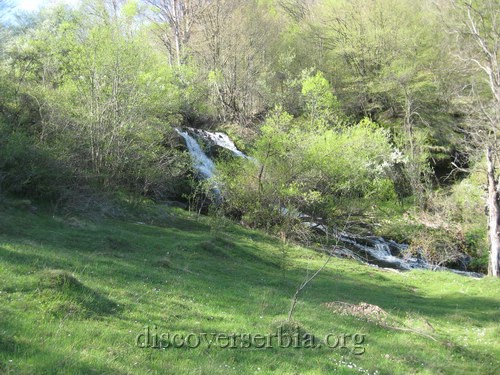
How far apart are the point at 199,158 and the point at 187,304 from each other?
2088cm

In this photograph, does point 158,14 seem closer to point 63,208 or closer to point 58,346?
point 63,208

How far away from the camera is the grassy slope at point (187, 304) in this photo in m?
5.83

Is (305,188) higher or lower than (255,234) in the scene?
higher

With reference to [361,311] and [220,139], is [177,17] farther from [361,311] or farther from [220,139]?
[361,311]

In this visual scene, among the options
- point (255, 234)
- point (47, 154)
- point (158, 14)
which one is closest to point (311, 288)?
point (255, 234)

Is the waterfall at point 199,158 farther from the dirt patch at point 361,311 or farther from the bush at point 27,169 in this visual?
the dirt patch at point 361,311

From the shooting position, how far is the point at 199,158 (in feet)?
96.6

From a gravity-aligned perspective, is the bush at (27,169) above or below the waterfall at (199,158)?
below

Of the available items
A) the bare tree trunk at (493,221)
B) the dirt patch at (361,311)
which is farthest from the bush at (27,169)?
the bare tree trunk at (493,221)

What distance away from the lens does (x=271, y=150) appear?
85.9 ft

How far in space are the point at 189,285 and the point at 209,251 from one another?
5797 millimetres

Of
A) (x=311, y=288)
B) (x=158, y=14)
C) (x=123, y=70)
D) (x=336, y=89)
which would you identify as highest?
(x=158, y=14)

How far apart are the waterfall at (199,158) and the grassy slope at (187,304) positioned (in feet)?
30.0

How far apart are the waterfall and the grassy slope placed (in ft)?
30.0
